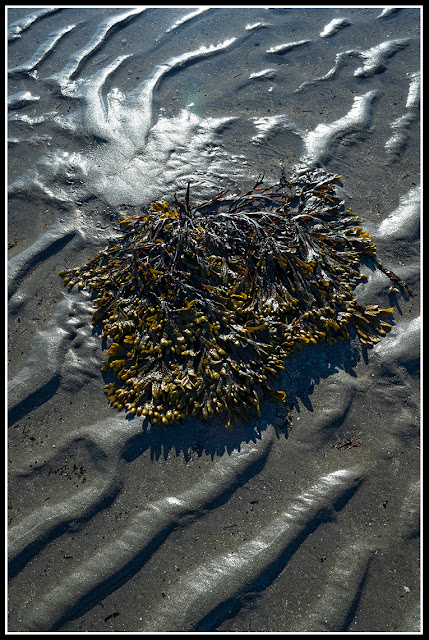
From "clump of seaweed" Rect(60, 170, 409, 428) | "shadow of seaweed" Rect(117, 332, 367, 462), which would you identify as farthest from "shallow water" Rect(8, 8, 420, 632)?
"clump of seaweed" Rect(60, 170, 409, 428)

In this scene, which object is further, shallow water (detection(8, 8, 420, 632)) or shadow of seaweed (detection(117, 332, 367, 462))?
shadow of seaweed (detection(117, 332, 367, 462))

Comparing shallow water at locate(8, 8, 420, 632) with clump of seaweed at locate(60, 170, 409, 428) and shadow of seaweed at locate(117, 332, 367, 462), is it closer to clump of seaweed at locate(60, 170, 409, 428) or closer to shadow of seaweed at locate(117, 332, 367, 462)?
shadow of seaweed at locate(117, 332, 367, 462)

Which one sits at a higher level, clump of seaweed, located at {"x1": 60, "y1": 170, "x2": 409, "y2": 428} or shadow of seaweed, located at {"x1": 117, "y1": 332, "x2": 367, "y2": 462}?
clump of seaweed, located at {"x1": 60, "y1": 170, "x2": 409, "y2": 428}

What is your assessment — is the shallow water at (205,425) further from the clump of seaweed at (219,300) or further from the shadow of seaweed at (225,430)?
the clump of seaweed at (219,300)

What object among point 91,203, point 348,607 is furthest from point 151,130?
point 348,607

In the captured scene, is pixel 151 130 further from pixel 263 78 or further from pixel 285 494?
pixel 285 494

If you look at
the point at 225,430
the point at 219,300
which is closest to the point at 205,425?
the point at 225,430

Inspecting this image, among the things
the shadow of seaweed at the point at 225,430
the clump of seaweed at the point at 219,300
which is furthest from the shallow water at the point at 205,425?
the clump of seaweed at the point at 219,300

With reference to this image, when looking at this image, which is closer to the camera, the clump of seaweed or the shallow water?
the shallow water
